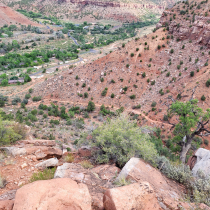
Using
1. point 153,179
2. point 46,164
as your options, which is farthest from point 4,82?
point 153,179

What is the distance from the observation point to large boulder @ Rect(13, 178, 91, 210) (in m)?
4.75

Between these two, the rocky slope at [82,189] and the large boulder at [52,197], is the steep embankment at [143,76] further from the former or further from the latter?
the large boulder at [52,197]

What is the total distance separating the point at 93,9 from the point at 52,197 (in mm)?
170204

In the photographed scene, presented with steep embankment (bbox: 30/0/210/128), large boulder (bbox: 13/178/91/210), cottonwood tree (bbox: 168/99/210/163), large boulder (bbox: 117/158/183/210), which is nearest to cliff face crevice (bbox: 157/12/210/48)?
steep embankment (bbox: 30/0/210/128)

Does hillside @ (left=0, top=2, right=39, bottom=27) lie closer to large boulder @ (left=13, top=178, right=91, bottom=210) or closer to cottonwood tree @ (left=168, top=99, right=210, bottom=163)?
cottonwood tree @ (left=168, top=99, right=210, bottom=163)

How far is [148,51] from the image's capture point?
1449 inches

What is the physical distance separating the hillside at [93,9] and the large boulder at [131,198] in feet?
501

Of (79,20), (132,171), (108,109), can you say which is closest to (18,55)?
(108,109)

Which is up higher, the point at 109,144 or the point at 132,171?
the point at 132,171

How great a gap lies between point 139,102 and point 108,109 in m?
6.46

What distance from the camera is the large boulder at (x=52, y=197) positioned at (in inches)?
187

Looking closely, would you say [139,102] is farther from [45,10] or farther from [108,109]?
[45,10]

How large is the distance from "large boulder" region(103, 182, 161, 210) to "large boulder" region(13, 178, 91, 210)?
2.39 feet

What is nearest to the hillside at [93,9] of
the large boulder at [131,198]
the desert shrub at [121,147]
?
the desert shrub at [121,147]
